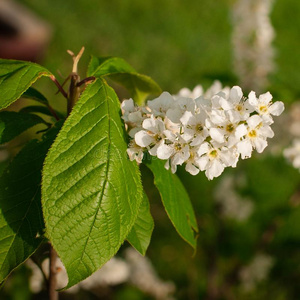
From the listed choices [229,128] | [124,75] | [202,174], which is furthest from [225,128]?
[202,174]

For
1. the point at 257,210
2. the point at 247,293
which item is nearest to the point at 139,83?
the point at 247,293

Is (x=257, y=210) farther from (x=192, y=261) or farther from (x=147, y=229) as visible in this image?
(x=147, y=229)

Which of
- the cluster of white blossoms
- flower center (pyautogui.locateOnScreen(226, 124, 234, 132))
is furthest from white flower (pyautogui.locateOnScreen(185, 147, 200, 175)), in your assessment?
flower center (pyautogui.locateOnScreen(226, 124, 234, 132))

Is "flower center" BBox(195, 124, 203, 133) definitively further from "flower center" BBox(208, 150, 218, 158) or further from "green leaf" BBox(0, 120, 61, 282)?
"green leaf" BBox(0, 120, 61, 282)

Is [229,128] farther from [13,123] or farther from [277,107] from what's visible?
[13,123]

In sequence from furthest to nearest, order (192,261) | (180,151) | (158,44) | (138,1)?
(138,1) → (158,44) → (192,261) → (180,151)
